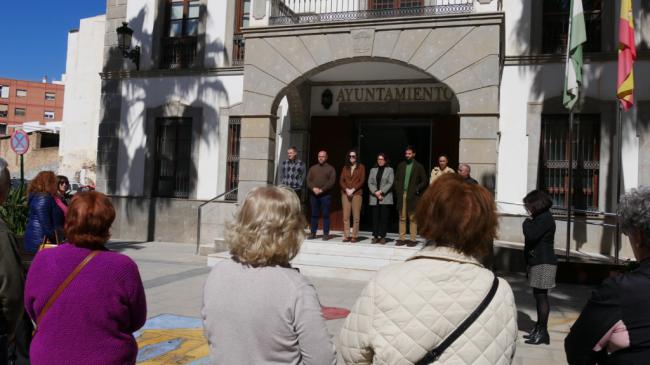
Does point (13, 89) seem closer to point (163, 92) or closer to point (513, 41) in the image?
point (163, 92)

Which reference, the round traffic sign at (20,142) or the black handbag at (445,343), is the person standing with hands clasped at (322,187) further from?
the black handbag at (445,343)

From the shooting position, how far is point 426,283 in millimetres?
1806

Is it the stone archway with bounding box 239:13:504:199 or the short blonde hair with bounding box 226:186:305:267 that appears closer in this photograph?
the short blonde hair with bounding box 226:186:305:267

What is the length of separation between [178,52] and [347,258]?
8266 mm

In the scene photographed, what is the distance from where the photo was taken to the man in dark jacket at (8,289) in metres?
2.56

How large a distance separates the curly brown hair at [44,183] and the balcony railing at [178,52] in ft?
28.0

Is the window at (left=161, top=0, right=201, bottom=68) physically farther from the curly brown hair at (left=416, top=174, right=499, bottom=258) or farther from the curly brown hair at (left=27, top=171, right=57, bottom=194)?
the curly brown hair at (left=416, top=174, right=499, bottom=258)

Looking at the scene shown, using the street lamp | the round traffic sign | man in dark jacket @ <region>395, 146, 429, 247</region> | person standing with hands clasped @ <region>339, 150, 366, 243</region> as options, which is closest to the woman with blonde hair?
person standing with hands clasped @ <region>339, 150, 366, 243</region>

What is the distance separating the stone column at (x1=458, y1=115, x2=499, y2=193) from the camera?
923cm

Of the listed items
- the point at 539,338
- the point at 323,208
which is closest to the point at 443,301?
the point at 539,338

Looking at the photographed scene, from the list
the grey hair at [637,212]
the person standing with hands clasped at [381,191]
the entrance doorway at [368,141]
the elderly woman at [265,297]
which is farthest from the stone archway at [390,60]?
the elderly woman at [265,297]

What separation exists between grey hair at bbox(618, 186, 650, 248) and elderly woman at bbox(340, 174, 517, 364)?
0.68 meters

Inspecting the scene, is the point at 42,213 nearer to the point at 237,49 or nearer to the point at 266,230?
the point at 266,230

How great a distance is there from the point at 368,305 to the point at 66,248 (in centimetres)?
148
